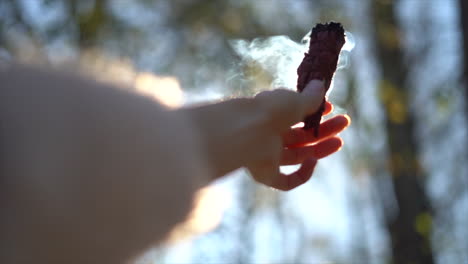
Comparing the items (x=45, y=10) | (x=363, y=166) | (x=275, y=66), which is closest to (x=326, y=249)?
(x=363, y=166)

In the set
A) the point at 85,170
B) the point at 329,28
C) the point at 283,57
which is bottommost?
the point at 85,170

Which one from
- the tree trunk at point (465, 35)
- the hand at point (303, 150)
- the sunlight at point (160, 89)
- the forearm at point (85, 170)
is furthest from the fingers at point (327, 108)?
the tree trunk at point (465, 35)

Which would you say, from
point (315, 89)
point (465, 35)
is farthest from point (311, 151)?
point (465, 35)

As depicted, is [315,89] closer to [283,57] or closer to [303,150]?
[303,150]

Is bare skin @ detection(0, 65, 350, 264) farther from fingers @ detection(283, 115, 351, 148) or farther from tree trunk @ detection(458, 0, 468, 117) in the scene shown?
tree trunk @ detection(458, 0, 468, 117)

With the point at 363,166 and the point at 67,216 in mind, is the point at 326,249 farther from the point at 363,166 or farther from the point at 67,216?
the point at 67,216

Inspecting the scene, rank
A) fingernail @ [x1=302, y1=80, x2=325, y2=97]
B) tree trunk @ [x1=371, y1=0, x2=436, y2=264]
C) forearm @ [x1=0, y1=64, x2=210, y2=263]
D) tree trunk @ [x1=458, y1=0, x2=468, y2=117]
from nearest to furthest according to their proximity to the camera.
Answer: forearm @ [x1=0, y1=64, x2=210, y2=263] < fingernail @ [x1=302, y1=80, x2=325, y2=97] < tree trunk @ [x1=458, y1=0, x2=468, y2=117] < tree trunk @ [x1=371, y1=0, x2=436, y2=264]

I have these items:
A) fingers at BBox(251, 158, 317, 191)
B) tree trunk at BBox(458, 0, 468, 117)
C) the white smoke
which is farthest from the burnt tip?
tree trunk at BBox(458, 0, 468, 117)
